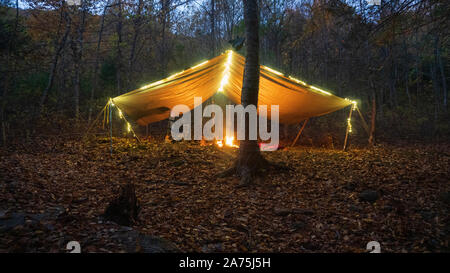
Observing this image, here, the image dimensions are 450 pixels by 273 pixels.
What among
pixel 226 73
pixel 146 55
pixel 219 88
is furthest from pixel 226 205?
pixel 146 55

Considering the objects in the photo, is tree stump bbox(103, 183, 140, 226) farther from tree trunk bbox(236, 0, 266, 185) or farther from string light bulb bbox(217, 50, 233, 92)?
string light bulb bbox(217, 50, 233, 92)

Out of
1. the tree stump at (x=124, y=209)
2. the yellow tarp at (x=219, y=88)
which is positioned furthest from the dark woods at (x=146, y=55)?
the tree stump at (x=124, y=209)

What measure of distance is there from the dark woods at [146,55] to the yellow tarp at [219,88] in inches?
52.7

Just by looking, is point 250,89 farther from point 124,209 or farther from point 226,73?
point 124,209

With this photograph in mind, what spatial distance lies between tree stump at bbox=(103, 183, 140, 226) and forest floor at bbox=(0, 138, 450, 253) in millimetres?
98

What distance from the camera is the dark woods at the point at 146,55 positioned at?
28.8 ft

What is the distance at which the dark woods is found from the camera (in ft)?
28.8

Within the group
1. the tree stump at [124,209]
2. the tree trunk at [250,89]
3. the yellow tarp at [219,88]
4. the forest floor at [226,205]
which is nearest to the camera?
the forest floor at [226,205]

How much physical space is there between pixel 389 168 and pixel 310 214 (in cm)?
253

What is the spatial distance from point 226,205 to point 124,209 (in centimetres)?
140

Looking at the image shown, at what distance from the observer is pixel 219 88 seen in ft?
27.5

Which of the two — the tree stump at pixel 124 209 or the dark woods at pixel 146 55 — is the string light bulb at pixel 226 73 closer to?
the dark woods at pixel 146 55

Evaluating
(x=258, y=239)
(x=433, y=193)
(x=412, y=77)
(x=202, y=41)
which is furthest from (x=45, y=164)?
(x=412, y=77)

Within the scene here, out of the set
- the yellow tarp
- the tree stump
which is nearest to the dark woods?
the yellow tarp
